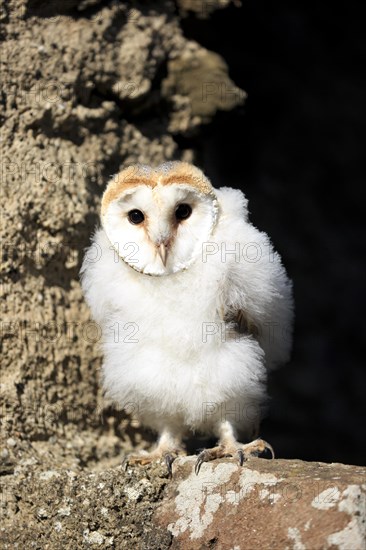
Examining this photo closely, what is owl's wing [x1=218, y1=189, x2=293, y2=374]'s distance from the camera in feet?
10.8

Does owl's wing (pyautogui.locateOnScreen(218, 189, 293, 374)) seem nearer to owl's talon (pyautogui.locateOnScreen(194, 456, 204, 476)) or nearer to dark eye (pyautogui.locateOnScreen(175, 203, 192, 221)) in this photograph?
dark eye (pyautogui.locateOnScreen(175, 203, 192, 221))

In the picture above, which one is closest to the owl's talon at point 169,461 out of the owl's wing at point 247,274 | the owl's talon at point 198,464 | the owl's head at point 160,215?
the owl's talon at point 198,464

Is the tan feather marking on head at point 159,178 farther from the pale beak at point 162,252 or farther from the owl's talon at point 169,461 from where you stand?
the owl's talon at point 169,461

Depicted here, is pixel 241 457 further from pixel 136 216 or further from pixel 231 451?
pixel 136 216

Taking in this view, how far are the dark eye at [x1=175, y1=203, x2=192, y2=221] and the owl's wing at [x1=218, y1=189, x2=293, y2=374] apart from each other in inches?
5.4

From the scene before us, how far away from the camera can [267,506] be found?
2.81 metres

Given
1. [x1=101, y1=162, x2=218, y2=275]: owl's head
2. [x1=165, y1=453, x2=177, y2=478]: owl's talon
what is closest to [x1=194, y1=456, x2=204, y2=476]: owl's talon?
[x1=165, y1=453, x2=177, y2=478]: owl's talon

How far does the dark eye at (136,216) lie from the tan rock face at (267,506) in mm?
903

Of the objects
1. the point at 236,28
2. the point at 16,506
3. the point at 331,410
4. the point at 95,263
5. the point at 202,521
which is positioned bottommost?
the point at 331,410

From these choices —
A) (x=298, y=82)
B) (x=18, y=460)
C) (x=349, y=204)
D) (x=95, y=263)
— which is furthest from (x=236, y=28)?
(x=18, y=460)

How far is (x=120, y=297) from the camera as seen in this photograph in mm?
3410

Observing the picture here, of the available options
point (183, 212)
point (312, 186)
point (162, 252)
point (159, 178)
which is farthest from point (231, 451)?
point (312, 186)

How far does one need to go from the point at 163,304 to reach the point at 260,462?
666mm

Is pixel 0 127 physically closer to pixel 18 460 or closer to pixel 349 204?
pixel 18 460
